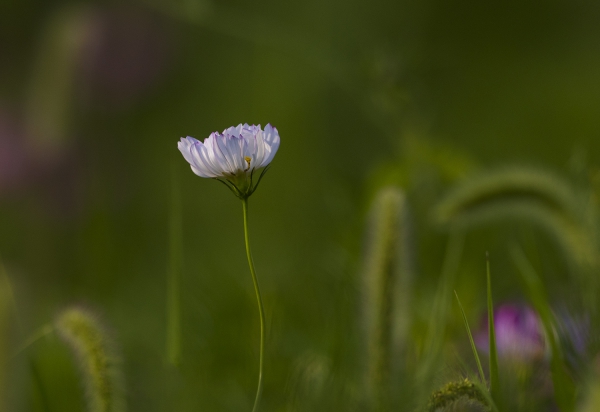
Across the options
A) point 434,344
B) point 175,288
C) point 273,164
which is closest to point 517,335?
point 434,344

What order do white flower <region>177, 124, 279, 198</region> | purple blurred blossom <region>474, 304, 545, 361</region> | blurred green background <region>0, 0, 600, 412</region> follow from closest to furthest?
white flower <region>177, 124, 279, 198</region>, purple blurred blossom <region>474, 304, 545, 361</region>, blurred green background <region>0, 0, 600, 412</region>

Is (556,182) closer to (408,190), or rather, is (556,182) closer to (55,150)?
(408,190)

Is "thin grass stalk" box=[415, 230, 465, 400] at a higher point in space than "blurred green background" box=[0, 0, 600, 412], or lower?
lower

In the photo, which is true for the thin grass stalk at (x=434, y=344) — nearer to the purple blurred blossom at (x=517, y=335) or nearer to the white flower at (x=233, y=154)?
the purple blurred blossom at (x=517, y=335)

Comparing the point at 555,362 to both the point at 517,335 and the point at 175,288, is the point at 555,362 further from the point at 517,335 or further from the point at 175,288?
the point at 175,288

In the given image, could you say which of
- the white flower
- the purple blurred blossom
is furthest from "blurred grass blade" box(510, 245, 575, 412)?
the white flower

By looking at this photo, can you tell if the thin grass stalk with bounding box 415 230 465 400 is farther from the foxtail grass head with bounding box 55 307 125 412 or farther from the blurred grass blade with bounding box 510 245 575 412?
the foxtail grass head with bounding box 55 307 125 412
